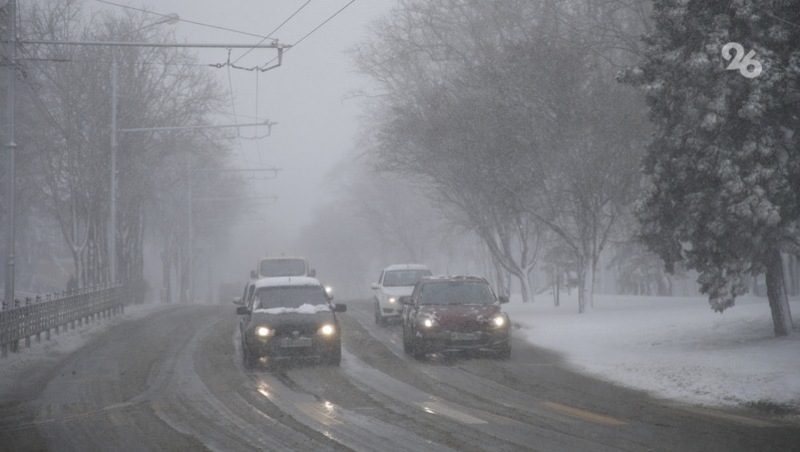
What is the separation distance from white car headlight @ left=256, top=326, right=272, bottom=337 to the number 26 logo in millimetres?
9916

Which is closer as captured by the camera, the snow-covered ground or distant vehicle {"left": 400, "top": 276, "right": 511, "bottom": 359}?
the snow-covered ground

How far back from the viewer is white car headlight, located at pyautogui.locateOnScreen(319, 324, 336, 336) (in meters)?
19.3

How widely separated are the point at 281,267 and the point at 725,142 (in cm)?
2185

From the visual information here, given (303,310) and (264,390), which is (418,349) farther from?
(264,390)

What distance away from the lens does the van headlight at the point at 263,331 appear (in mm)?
18953

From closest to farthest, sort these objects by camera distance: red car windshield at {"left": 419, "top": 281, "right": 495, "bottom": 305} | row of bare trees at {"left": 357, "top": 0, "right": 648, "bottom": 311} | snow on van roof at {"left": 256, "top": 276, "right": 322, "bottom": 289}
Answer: snow on van roof at {"left": 256, "top": 276, "right": 322, "bottom": 289} → red car windshield at {"left": 419, "top": 281, "right": 495, "bottom": 305} → row of bare trees at {"left": 357, "top": 0, "right": 648, "bottom": 311}

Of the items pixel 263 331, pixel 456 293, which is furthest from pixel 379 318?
pixel 263 331

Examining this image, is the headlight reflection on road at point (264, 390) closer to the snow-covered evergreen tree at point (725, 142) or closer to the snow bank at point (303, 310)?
the snow bank at point (303, 310)

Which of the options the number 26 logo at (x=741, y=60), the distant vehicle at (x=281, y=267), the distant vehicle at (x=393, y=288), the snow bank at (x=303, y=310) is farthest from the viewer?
the distant vehicle at (x=281, y=267)

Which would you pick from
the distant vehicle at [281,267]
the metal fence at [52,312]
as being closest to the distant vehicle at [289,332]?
the metal fence at [52,312]

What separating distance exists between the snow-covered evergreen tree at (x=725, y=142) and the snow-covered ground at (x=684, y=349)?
1428 mm

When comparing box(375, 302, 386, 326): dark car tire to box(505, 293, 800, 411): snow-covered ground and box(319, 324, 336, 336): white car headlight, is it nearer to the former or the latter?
box(505, 293, 800, 411): snow-covered ground

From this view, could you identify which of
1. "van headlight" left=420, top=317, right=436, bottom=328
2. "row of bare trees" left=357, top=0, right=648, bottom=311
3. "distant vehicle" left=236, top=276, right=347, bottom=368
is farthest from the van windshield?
"van headlight" left=420, top=317, right=436, bottom=328

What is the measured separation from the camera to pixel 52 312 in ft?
87.5
